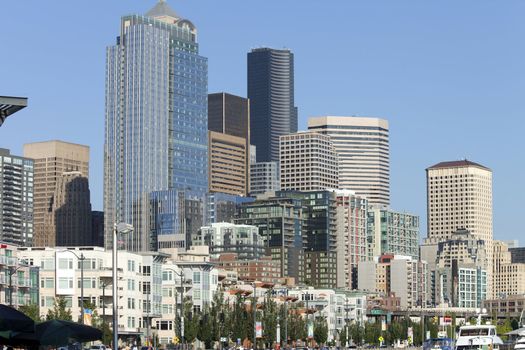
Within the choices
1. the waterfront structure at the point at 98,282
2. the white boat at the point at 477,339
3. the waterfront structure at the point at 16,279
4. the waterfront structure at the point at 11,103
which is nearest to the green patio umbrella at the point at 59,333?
the waterfront structure at the point at 11,103

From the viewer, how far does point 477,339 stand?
341 feet

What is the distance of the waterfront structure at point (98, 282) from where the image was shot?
17038 cm

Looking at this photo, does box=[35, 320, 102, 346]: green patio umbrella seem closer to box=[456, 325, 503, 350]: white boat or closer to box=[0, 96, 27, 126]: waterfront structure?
box=[0, 96, 27, 126]: waterfront structure

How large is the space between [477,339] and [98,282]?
78.5 m

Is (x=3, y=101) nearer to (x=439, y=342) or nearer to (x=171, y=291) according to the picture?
(x=439, y=342)

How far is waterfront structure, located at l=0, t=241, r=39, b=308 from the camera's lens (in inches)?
6150

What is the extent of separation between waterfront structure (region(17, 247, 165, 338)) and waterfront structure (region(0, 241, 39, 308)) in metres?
3.25

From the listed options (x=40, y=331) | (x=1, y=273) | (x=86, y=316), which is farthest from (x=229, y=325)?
(x=40, y=331)

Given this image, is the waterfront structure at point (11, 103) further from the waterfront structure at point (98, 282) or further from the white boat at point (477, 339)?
the waterfront structure at point (98, 282)

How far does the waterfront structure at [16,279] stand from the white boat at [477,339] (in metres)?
63.0

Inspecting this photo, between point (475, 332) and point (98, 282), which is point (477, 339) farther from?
point (98, 282)

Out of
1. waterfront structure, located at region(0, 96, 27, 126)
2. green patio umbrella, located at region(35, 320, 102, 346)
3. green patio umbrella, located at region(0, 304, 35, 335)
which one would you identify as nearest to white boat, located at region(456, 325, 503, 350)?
green patio umbrella, located at region(35, 320, 102, 346)

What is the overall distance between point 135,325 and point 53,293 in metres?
14.9

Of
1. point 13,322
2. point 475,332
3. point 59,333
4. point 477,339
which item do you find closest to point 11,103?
point 13,322
